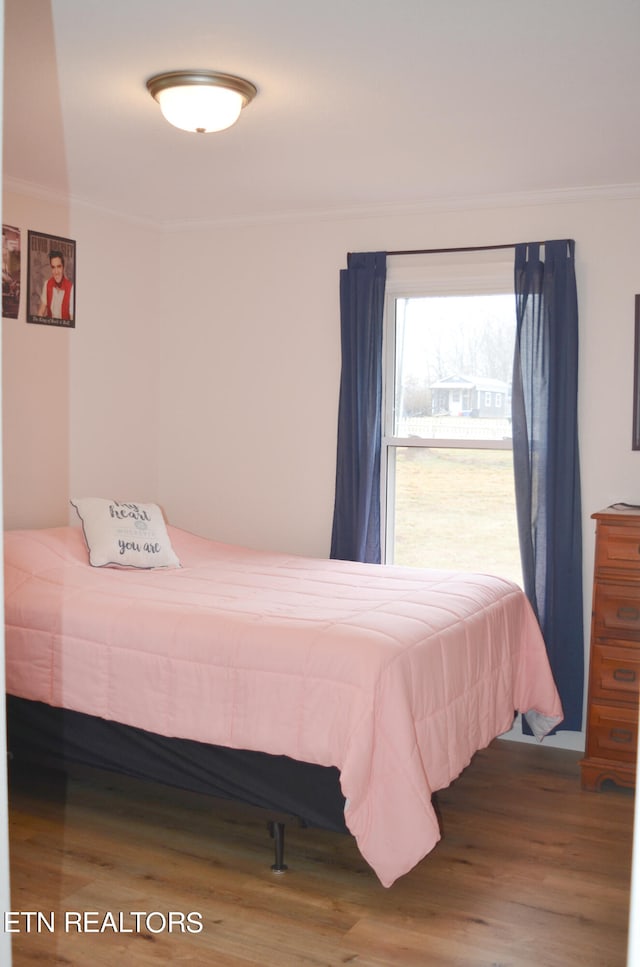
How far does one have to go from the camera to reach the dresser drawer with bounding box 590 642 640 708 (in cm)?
362

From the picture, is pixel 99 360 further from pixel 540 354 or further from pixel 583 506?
pixel 583 506

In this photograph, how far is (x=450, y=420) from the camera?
4.45 meters

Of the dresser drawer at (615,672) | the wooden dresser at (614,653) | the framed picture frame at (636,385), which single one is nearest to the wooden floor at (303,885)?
the wooden dresser at (614,653)

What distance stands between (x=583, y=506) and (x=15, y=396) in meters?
2.57

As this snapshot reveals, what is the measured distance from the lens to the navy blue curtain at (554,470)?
403 centimetres

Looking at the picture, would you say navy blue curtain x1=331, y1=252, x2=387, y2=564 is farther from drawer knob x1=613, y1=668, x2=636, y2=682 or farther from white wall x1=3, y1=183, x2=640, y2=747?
drawer knob x1=613, y1=668, x2=636, y2=682

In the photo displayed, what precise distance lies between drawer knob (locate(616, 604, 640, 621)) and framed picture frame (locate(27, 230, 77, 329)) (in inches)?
111

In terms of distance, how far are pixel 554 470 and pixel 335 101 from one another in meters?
1.86

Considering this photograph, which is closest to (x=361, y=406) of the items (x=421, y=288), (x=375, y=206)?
(x=421, y=288)

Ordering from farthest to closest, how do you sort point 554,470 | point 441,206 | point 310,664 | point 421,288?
point 421,288, point 441,206, point 554,470, point 310,664

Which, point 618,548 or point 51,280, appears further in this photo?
point 51,280

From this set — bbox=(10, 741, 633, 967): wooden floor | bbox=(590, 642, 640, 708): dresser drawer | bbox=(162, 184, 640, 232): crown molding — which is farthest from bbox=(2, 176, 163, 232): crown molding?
bbox=(590, 642, 640, 708): dresser drawer

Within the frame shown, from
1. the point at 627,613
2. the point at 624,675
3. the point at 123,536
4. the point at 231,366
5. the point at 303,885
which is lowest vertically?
the point at 303,885

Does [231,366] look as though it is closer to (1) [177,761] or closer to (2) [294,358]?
(2) [294,358]
